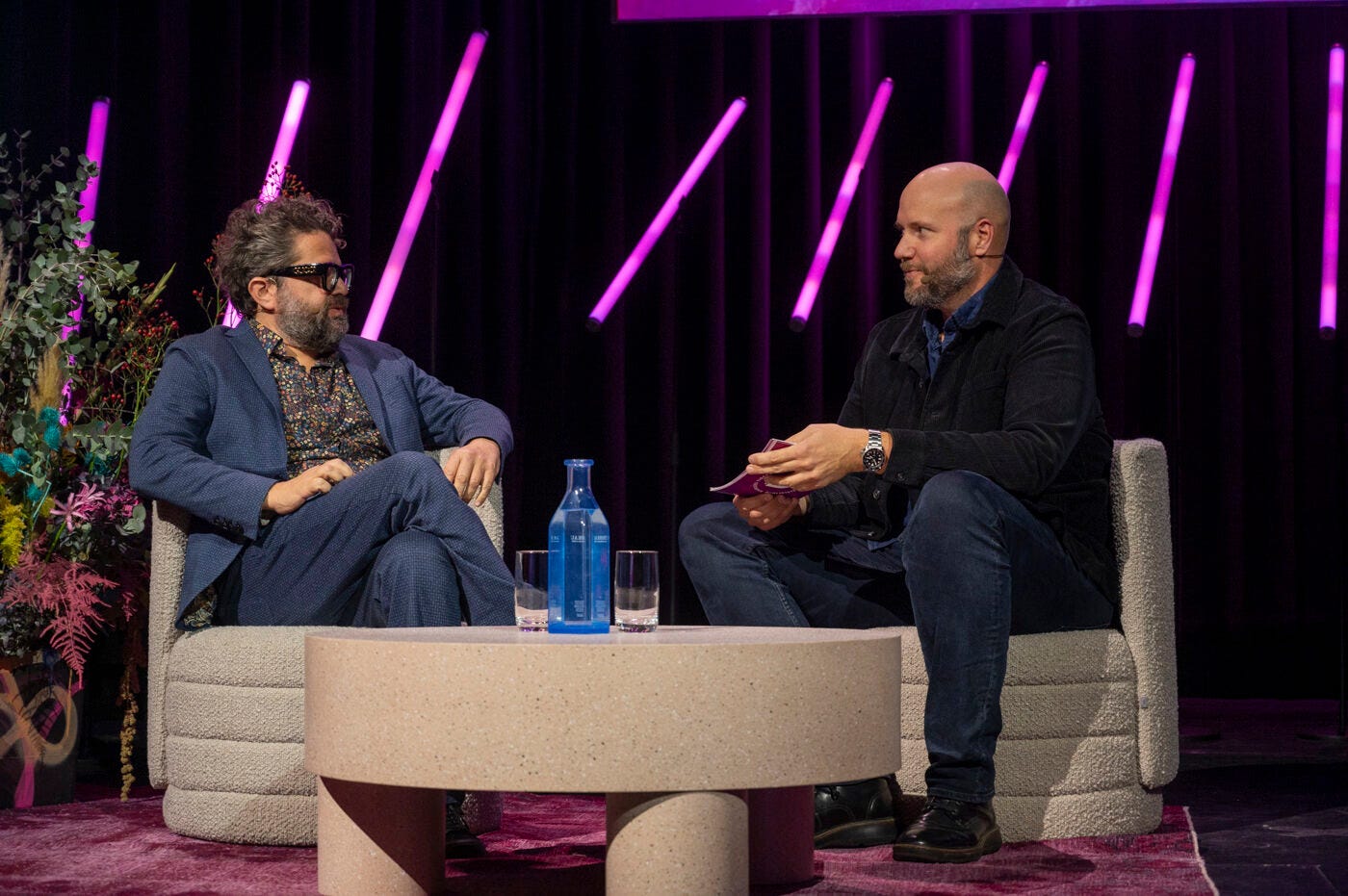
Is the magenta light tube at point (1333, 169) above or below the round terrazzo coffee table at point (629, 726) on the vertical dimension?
above

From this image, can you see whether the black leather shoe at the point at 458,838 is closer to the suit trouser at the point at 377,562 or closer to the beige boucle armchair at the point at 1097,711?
the suit trouser at the point at 377,562

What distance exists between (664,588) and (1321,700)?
198 centimetres

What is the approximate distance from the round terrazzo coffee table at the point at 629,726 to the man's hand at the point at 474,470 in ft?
2.90

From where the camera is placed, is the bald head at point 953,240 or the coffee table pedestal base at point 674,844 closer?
the coffee table pedestal base at point 674,844

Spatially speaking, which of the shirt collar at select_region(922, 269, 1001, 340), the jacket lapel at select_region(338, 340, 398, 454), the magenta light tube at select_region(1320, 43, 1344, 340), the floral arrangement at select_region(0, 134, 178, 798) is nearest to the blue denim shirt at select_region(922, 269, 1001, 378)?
the shirt collar at select_region(922, 269, 1001, 340)

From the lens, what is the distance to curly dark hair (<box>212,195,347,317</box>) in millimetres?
2963

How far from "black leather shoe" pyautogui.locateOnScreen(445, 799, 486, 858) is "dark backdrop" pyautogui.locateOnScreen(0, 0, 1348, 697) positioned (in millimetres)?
2266

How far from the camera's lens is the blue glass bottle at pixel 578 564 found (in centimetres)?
198

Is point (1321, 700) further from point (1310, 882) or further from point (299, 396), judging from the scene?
point (299, 396)

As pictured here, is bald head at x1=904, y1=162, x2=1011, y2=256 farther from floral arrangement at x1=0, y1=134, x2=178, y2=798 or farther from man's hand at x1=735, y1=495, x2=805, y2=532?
floral arrangement at x1=0, y1=134, x2=178, y2=798

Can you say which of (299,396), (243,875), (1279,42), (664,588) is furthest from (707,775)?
(1279,42)

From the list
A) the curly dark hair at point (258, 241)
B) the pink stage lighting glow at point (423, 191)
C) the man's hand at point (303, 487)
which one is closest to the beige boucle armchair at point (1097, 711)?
the man's hand at point (303, 487)

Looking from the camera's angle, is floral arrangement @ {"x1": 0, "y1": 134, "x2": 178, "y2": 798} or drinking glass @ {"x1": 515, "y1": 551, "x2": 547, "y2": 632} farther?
floral arrangement @ {"x1": 0, "y1": 134, "x2": 178, "y2": 798}

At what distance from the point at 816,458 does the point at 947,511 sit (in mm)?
215
